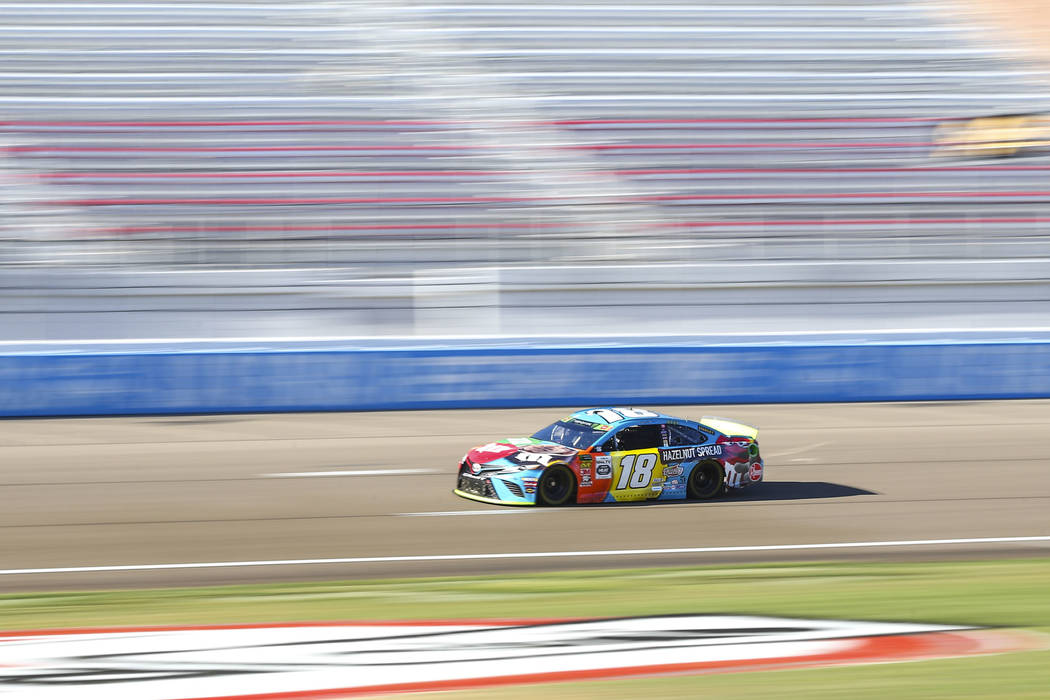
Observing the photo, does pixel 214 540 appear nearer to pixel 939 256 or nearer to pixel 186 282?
pixel 186 282

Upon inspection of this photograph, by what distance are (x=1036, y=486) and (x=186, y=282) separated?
513 inches

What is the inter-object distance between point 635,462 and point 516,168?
41.2 ft

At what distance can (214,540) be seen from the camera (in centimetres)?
995

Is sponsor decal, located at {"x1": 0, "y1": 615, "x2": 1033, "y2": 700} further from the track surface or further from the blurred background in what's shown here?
the blurred background

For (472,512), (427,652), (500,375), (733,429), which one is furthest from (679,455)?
(500,375)

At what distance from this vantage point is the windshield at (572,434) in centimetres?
1120

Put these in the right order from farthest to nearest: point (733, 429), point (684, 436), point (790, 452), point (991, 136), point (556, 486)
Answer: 1. point (991, 136)
2. point (790, 452)
3. point (733, 429)
4. point (684, 436)
5. point (556, 486)

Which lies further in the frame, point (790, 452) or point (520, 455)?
point (790, 452)

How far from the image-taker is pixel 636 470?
37.1 feet

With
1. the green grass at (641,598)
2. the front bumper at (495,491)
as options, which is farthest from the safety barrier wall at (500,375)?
the green grass at (641,598)

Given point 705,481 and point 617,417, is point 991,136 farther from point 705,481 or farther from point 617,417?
point 617,417

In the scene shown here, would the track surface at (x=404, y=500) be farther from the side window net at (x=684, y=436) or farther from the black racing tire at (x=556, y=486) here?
the side window net at (x=684, y=436)

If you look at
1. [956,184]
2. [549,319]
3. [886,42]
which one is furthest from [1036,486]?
[886,42]

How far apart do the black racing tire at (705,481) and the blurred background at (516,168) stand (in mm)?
9076
